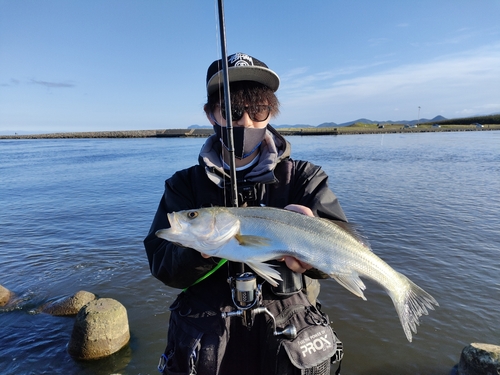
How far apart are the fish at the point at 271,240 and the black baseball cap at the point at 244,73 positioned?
1.25 meters

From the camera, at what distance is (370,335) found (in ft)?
22.1

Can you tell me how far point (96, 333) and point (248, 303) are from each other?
4703mm

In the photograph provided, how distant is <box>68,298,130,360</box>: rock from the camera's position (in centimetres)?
593

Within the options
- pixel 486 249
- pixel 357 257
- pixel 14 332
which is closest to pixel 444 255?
pixel 486 249

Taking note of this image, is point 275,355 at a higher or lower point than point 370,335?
higher

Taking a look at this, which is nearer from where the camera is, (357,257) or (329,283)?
(357,257)

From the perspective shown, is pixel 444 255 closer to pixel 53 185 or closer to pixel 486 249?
pixel 486 249

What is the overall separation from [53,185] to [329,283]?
2338cm

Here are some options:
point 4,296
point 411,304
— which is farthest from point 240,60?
point 4,296

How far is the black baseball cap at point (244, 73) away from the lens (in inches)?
120

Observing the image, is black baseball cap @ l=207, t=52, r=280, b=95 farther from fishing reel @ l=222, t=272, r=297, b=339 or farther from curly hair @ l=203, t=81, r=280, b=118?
fishing reel @ l=222, t=272, r=297, b=339

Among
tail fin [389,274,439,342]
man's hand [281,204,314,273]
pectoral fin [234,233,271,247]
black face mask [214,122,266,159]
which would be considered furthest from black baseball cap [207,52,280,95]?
tail fin [389,274,439,342]

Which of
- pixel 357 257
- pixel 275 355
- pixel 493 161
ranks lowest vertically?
pixel 493 161

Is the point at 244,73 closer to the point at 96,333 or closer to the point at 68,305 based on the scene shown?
the point at 96,333
